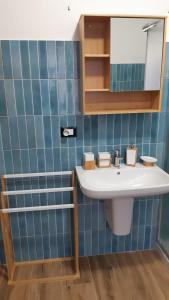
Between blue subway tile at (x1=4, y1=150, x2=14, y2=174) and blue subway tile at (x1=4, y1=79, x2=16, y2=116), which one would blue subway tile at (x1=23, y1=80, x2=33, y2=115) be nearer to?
blue subway tile at (x1=4, y1=79, x2=16, y2=116)

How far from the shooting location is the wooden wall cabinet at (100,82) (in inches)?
67.3

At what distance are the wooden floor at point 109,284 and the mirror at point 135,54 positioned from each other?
56.7 inches

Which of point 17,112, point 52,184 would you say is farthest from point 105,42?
point 52,184

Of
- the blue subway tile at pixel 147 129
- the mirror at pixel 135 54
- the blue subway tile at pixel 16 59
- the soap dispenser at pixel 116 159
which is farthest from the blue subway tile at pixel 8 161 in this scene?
the blue subway tile at pixel 147 129

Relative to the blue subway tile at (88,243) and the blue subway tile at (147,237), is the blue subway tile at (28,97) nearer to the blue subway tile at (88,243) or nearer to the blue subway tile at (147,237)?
the blue subway tile at (88,243)

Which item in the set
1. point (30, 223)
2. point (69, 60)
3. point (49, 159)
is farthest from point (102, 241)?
point (69, 60)

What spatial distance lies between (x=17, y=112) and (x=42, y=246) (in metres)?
1.15

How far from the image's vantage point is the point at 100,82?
186cm

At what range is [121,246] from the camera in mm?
2299

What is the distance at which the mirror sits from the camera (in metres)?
1.69

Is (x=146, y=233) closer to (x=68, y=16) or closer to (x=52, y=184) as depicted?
(x=52, y=184)

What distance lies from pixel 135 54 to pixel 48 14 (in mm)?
644

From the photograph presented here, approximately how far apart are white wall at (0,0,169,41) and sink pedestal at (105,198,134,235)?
1.23 meters

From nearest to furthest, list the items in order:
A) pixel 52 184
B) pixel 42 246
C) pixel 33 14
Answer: pixel 33 14, pixel 52 184, pixel 42 246
